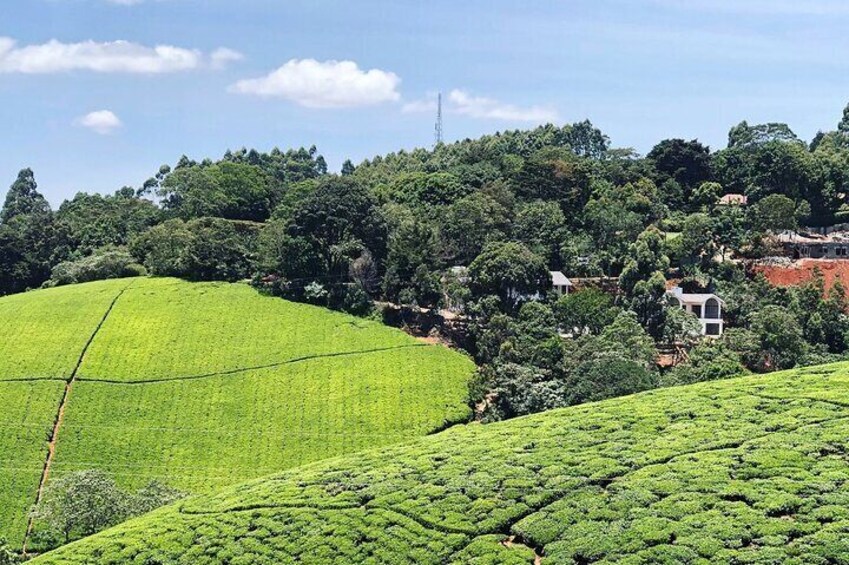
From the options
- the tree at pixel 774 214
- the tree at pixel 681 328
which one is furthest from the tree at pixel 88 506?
the tree at pixel 774 214

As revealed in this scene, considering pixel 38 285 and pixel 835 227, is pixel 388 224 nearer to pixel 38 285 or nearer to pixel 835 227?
pixel 38 285

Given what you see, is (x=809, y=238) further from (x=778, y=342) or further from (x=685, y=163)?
(x=778, y=342)

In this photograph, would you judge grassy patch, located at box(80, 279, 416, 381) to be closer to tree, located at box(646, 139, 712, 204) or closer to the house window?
the house window

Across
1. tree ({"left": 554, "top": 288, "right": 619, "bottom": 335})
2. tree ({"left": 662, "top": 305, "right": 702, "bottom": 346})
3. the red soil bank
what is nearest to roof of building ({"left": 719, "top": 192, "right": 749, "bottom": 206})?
the red soil bank

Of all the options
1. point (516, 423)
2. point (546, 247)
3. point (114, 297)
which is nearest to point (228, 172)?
point (114, 297)

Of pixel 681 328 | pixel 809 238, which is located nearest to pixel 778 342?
pixel 681 328
